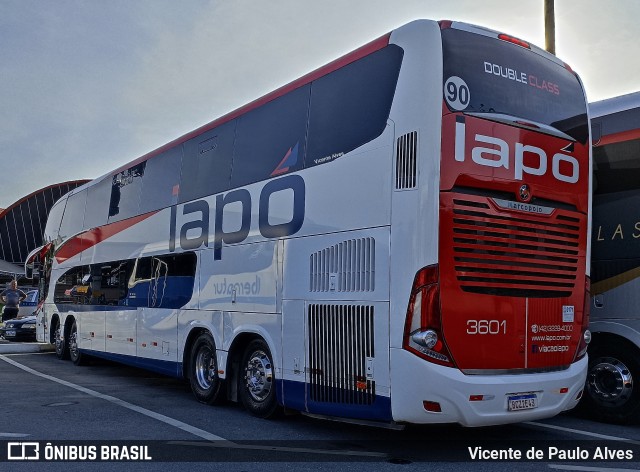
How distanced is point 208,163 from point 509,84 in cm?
471

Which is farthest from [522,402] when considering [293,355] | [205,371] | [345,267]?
[205,371]

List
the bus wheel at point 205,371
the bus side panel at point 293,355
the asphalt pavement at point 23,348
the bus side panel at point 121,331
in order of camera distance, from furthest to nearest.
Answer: the asphalt pavement at point 23,348
the bus side panel at point 121,331
the bus wheel at point 205,371
the bus side panel at point 293,355

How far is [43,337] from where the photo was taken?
17.5m

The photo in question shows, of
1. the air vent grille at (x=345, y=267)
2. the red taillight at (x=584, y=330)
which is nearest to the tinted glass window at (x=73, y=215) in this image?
the air vent grille at (x=345, y=267)

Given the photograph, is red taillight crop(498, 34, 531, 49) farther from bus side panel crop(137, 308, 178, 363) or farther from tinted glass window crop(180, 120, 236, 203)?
bus side panel crop(137, 308, 178, 363)

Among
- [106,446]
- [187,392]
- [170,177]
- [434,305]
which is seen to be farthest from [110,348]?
[434,305]

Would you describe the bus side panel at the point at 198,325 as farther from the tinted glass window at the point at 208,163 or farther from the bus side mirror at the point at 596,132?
the bus side mirror at the point at 596,132

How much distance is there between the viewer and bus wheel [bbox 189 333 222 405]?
933 cm

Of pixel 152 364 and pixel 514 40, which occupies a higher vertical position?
pixel 514 40

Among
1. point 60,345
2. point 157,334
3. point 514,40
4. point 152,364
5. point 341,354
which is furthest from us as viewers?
point 60,345

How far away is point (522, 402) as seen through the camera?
6359 mm

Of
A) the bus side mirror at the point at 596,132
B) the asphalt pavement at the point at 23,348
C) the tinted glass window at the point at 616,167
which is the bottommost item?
the asphalt pavement at the point at 23,348

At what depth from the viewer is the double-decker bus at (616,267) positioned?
800 cm

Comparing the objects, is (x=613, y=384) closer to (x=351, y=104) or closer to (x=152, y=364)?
(x=351, y=104)
